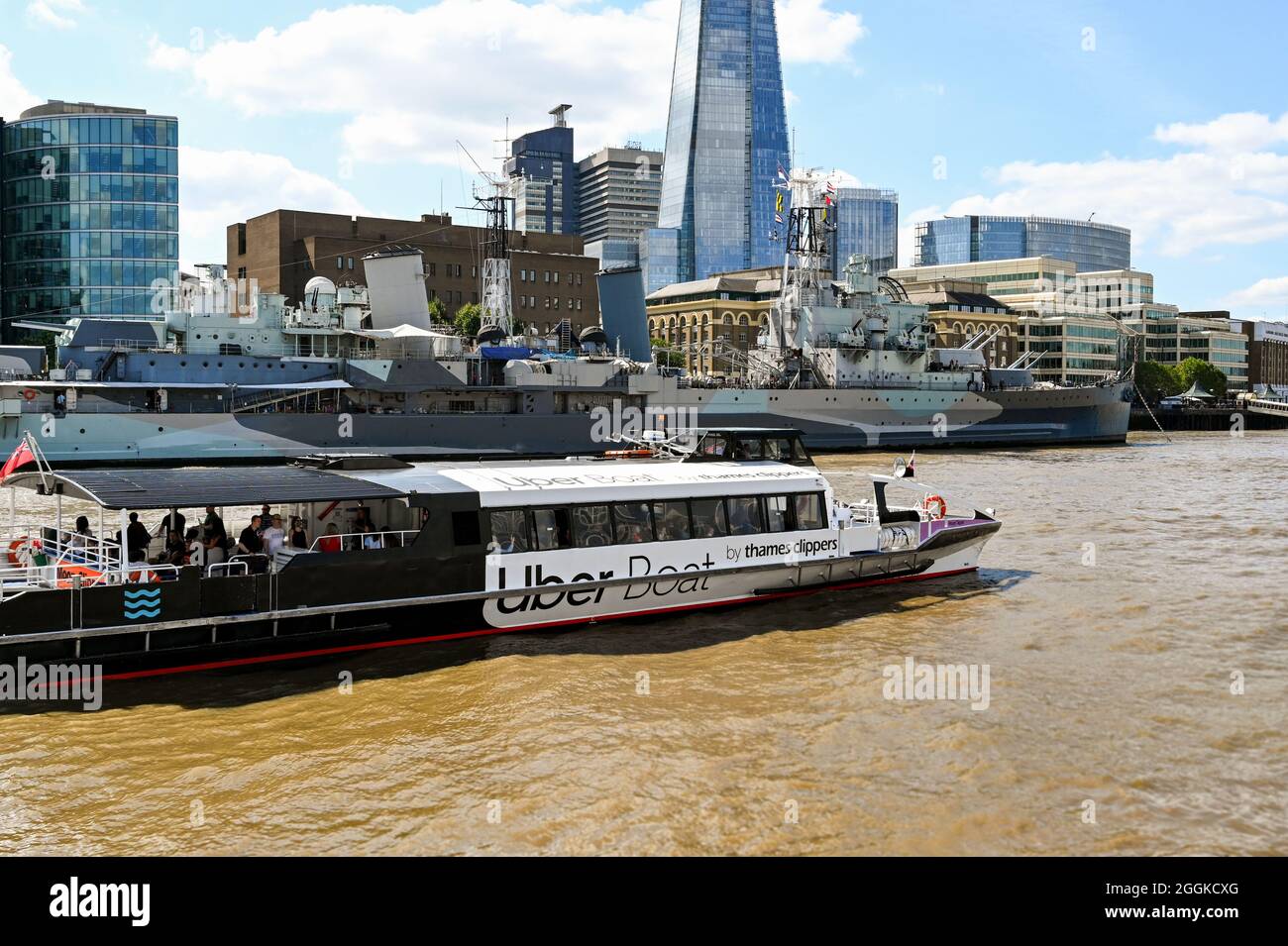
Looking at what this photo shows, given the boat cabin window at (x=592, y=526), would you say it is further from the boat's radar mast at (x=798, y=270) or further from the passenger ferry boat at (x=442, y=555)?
the boat's radar mast at (x=798, y=270)

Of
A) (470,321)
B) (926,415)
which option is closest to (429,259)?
(470,321)

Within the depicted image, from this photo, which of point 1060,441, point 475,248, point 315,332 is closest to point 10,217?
point 475,248

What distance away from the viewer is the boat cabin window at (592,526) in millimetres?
17703

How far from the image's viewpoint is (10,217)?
3536 inches

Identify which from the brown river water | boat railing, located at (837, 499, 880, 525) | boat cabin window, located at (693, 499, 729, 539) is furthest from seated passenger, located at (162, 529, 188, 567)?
boat railing, located at (837, 499, 880, 525)

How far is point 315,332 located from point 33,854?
46.0 metres

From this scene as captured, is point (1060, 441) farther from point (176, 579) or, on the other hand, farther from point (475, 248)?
point (176, 579)

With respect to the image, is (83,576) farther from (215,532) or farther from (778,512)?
(778,512)

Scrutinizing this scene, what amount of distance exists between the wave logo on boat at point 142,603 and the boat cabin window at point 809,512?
11.4 meters

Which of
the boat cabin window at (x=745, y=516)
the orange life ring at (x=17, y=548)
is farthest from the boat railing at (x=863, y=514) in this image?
the orange life ring at (x=17, y=548)

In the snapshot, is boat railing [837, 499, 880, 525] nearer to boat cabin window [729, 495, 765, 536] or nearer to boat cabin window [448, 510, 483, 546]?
boat cabin window [729, 495, 765, 536]

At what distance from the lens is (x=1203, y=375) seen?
14050 cm

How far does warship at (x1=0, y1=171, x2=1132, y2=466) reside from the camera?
4722 centimetres

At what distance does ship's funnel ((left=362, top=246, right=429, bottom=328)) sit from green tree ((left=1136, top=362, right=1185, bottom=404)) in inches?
4120
